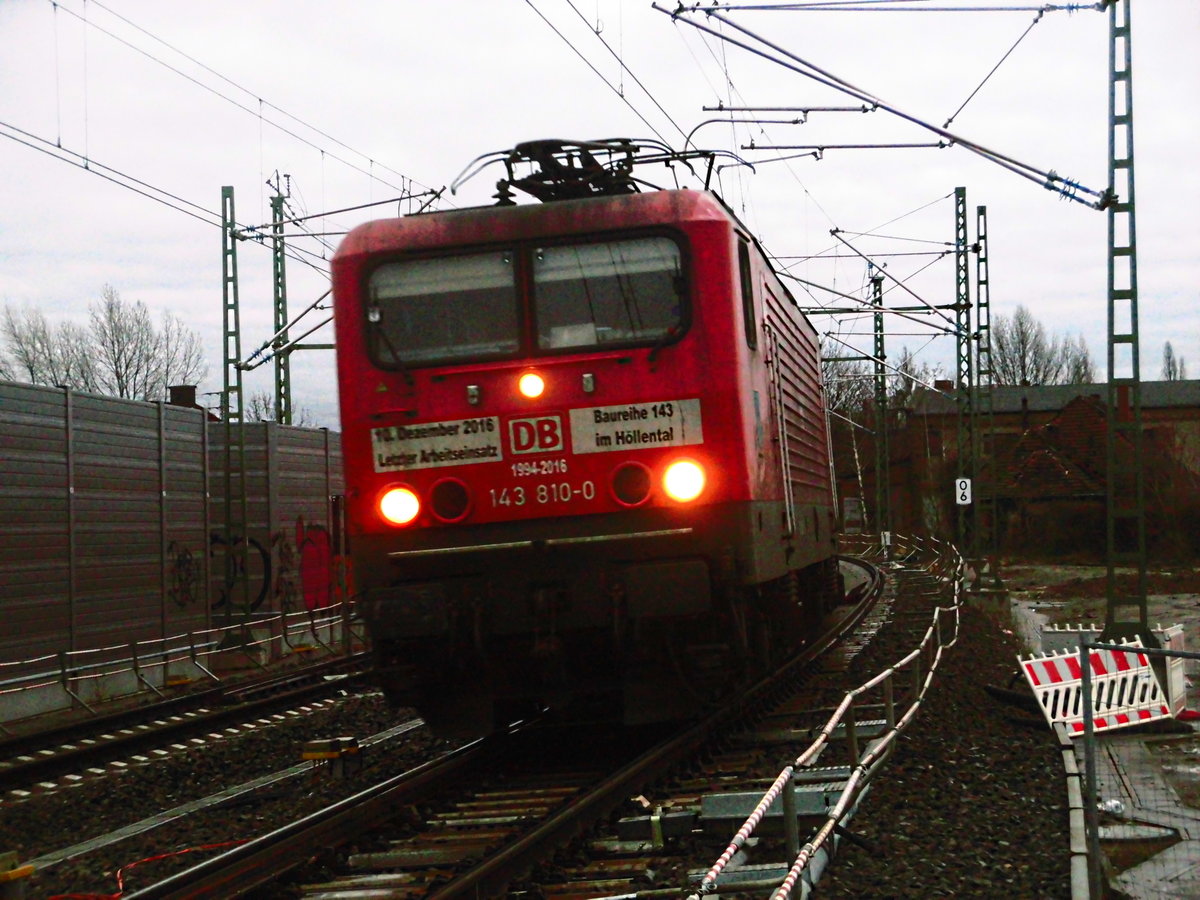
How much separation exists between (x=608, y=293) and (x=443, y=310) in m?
1.06

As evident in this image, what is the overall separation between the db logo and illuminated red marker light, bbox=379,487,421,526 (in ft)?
2.29

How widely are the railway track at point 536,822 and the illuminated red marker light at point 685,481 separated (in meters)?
1.61

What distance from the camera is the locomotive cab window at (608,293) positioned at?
838 centimetres

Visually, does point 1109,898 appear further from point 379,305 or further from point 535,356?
point 379,305

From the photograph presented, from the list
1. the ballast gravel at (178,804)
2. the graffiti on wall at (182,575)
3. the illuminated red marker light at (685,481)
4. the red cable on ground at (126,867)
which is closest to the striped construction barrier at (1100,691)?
the illuminated red marker light at (685,481)

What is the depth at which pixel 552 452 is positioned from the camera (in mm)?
8289

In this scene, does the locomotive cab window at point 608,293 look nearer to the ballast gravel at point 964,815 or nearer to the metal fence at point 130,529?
the ballast gravel at point 964,815

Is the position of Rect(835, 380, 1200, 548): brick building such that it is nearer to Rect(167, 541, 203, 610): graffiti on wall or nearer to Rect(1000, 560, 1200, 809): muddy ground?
Rect(1000, 560, 1200, 809): muddy ground

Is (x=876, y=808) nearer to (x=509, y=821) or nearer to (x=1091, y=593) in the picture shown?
(x=509, y=821)

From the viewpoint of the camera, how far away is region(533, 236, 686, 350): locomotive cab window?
8.38 m

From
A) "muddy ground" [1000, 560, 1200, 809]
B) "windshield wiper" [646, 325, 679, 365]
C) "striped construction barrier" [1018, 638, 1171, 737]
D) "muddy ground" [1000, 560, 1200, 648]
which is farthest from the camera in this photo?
"muddy ground" [1000, 560, 1200, 648]

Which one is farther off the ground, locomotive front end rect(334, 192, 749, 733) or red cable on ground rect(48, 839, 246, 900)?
locomotive front end rect(334, 192, 749, 733)

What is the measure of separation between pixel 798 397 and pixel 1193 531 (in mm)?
26974

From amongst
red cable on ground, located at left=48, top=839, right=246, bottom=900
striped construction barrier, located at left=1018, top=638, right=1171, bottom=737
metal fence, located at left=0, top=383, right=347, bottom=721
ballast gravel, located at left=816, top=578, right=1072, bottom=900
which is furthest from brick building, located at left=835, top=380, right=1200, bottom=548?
red cable on ground, located at left=48, top=839, right=246, bottom=900
